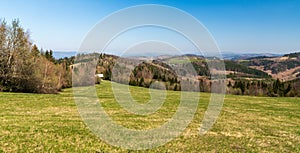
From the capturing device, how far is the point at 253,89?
115312 mm

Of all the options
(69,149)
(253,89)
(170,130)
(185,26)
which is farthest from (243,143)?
(253,89)

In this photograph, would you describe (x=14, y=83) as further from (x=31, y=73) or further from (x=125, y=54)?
(x=125, y=54)

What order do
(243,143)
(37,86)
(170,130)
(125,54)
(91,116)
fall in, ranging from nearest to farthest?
1. (125,54)
2. (243,143)
3. (170,130)
4. (91,116)
5. (37,86)

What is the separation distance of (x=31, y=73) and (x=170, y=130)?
33.1m

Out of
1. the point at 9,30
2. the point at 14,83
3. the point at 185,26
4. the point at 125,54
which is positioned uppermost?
→ the point at 9,30

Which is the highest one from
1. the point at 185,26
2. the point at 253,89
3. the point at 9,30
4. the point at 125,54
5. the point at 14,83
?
the point at 9,30

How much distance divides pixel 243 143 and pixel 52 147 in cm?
962

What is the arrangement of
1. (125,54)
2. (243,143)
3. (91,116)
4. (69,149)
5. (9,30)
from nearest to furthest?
(69,149), (125,54), (243,143), (91,116), (9,30)

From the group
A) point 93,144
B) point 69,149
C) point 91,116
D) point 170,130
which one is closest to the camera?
point 69,149

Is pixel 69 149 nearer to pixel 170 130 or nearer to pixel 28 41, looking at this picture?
pixel 170 130

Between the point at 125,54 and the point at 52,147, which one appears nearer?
the point at 52,147

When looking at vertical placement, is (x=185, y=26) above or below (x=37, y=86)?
above

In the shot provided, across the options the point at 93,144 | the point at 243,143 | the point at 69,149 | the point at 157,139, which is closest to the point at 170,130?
the point at 157,139

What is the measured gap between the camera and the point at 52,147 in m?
9.80
